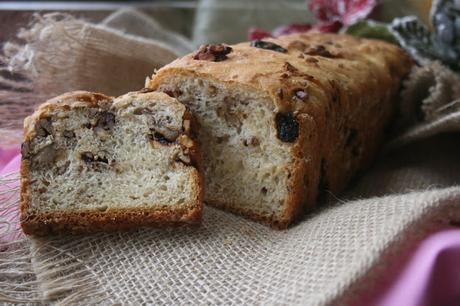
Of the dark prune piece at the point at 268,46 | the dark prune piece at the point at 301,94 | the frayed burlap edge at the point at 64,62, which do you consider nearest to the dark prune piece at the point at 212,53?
the dark prune piece at the point at 268,46

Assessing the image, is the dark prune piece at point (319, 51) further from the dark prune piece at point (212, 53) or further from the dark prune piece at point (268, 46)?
the dark prune piece at point (212, 53)

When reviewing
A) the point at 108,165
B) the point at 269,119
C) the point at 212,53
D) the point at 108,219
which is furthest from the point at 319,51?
the point at 108,219

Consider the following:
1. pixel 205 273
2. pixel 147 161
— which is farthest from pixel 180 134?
pixel 205 273

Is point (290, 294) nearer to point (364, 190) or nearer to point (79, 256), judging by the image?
point (79, 256)

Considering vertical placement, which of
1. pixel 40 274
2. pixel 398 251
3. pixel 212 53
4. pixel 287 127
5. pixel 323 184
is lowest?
pixel 40 274

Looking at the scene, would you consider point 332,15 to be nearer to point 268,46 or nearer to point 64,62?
point 268,46

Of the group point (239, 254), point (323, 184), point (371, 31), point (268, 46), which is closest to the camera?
point (239, 254)

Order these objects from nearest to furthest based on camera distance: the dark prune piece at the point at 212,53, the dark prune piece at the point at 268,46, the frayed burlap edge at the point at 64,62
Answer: the dark prune piece at the point at 212,53
the dark prune piece at the point at 268,46
the frayed burlap edge at the point at 64,62
